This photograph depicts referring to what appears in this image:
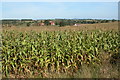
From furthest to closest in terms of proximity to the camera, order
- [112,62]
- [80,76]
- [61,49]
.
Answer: [112,62] → [61,49] → [80,76]

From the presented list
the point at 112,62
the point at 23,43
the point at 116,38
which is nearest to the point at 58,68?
the point at 23,43

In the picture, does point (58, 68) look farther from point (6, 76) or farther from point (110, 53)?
point (110, 53)

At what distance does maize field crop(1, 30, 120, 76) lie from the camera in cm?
412

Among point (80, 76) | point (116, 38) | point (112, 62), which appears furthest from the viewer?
point (116, 38)

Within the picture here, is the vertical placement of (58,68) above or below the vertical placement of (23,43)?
below

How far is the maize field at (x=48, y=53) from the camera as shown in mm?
4125

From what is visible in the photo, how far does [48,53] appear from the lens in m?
4.29

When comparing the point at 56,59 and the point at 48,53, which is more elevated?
the point at 48,53

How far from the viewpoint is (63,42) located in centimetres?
458

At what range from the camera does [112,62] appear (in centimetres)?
484

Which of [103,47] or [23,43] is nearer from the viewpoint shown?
[23,43]

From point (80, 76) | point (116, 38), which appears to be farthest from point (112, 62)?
point (80, 76)

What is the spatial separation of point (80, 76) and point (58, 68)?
2.35 ft

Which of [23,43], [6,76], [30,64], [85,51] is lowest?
[6,76]
